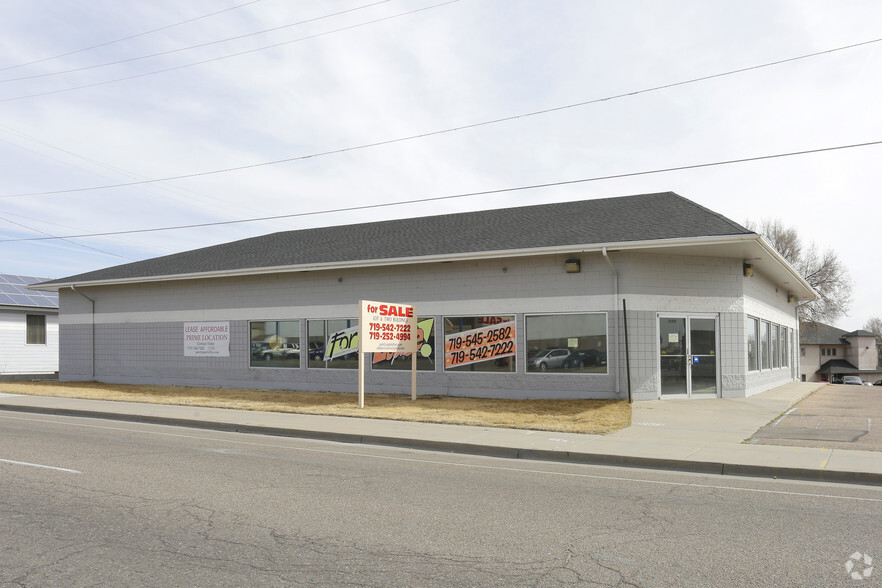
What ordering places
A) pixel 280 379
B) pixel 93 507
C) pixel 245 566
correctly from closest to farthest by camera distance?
pixel 245 566 → pixel 93 507 → pixel 280 379

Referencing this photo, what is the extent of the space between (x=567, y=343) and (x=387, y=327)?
4.81 metres

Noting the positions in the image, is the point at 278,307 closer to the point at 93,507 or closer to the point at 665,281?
the point at 665,281

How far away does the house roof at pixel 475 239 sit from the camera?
16781 mm

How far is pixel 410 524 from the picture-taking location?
625 centimetres

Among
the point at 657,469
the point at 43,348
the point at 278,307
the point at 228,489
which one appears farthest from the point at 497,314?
the point at 43,348

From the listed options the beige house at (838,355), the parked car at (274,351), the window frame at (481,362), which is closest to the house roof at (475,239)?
the window frame at (481,362)

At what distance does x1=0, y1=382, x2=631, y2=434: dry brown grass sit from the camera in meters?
13.6

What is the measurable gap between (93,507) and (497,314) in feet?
42.4

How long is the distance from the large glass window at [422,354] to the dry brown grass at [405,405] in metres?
1.03

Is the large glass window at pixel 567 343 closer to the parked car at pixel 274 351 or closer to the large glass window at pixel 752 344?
the large glass window at pixel 752 344

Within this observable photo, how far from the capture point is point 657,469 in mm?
9492

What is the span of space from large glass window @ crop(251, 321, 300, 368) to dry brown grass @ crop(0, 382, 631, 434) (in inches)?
49.2

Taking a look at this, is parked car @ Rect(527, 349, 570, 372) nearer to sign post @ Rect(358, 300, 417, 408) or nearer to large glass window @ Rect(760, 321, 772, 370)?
sign post @ Rect(358, 300, 417, 408)

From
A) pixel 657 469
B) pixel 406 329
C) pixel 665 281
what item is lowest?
pixel 657 469
